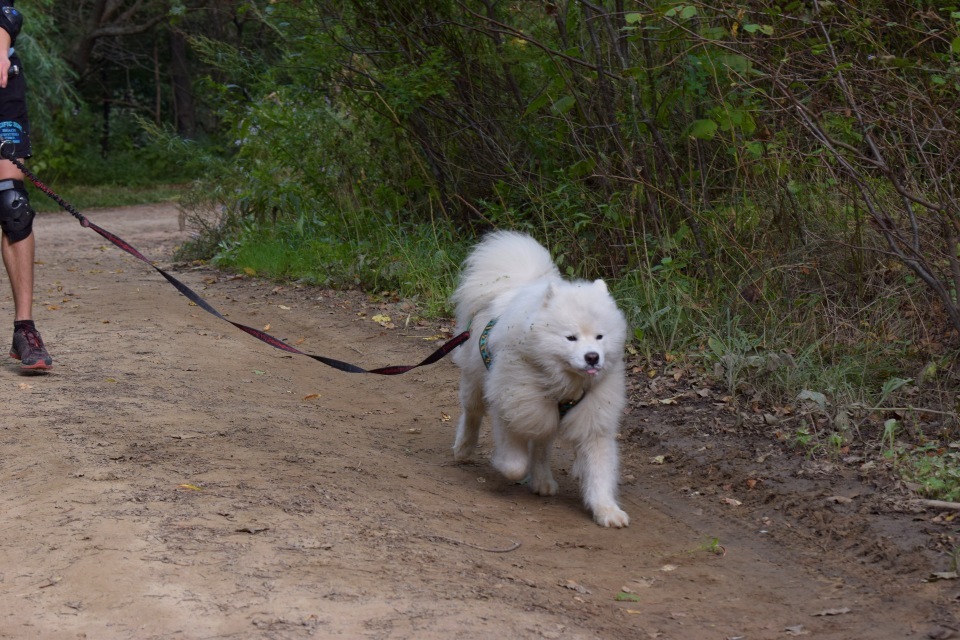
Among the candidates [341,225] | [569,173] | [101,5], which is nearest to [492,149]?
[569,173]

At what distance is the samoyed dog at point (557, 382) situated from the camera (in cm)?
446

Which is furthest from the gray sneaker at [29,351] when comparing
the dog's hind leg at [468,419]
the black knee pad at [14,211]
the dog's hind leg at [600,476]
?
the dog's hind leg at [600,476]

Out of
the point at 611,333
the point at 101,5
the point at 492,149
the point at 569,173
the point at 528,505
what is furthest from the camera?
the point at 101,5

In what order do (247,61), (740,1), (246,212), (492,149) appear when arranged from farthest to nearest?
(246,212)
(247,61)
(492,149)
(740,1)

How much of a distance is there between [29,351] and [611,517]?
130 inches

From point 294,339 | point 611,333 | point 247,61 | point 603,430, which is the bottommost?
point 294,339

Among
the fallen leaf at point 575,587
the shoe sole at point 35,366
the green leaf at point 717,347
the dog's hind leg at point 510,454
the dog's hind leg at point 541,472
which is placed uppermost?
the shoe sole at point 35,366

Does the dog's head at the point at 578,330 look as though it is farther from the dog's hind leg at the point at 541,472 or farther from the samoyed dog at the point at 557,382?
the dog's hind leg at the point at 541,472

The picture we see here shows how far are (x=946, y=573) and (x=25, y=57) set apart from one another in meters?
19.9

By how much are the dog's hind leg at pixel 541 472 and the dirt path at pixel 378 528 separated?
0.27 feet

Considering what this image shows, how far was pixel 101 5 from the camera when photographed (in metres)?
24.8

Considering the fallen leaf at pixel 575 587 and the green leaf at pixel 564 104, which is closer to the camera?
the fallen leaf at pixel 575 587

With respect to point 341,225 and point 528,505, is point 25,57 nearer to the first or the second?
point 341,225

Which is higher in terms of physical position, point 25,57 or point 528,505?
point 25,57
